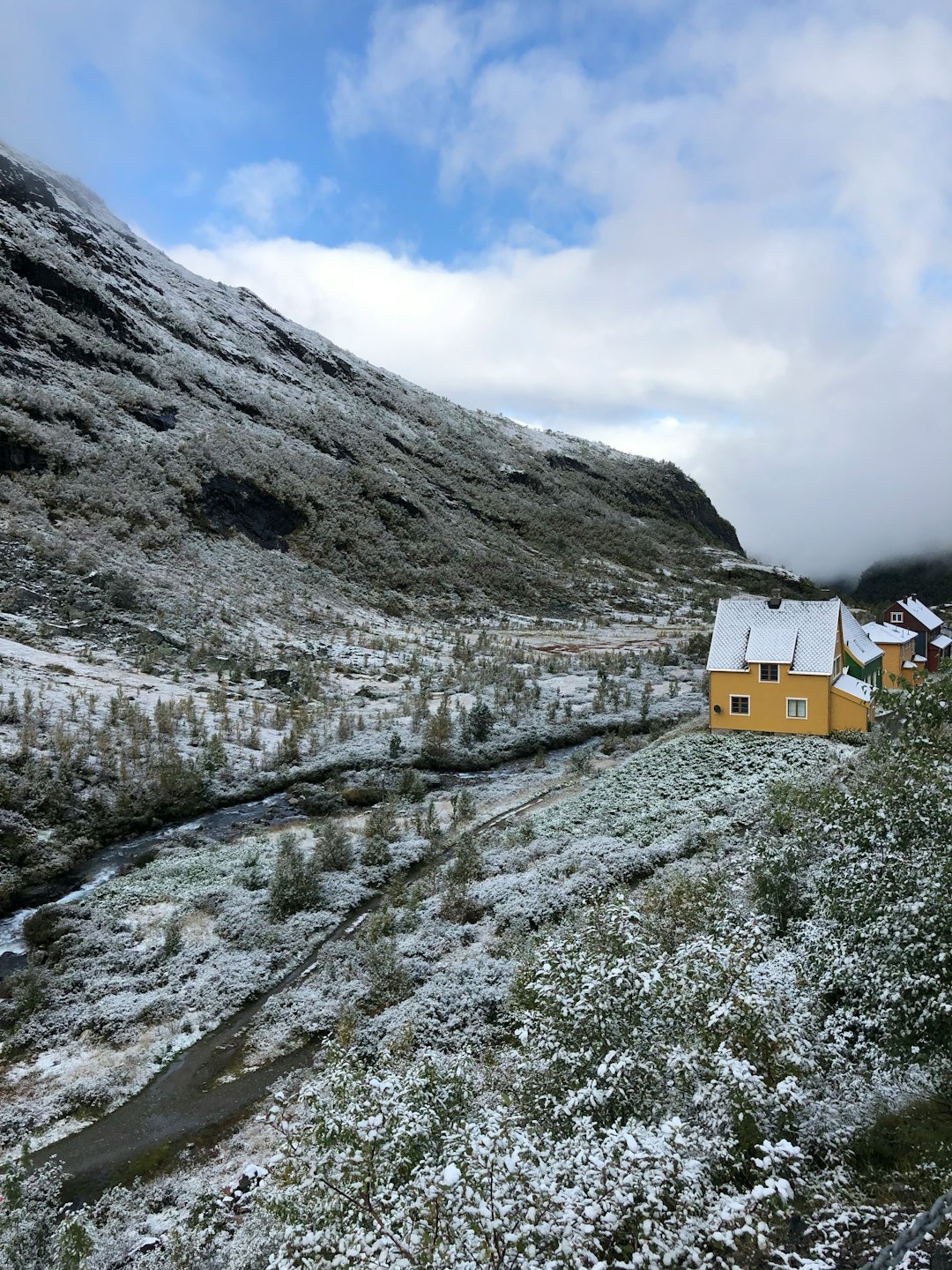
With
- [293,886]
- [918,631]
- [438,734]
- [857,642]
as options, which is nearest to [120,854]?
[293,886]

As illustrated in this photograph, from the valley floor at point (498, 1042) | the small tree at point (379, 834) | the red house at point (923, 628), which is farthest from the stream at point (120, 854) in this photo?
the red house at point (923, 628)

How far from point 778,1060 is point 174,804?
66.5 feet

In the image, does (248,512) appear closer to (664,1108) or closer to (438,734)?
(438,734)

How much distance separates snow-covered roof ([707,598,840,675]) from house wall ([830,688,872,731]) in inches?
48.5

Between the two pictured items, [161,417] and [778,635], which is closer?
[778,635]

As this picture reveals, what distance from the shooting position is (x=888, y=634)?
34.2 meters

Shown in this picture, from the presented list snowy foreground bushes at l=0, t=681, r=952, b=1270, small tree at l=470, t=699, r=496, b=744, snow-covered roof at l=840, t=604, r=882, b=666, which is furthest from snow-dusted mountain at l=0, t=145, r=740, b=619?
snowy foreground bushes at l=0, t=681, r=952, b=1270

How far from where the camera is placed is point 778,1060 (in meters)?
6.57

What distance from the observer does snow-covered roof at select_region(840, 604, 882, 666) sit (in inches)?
1123

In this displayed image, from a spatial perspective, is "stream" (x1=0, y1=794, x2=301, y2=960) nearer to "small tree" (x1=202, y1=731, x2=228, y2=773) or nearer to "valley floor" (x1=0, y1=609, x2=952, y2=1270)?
"valley floor" (x1=0, y1=609, x2=952, y2=1270)

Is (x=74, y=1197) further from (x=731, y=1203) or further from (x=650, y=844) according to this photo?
(x=650, y=844)

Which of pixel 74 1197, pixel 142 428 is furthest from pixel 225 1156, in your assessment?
pixel 142 428

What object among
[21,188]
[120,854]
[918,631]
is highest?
[21,188]

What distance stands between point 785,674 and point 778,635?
5.21ft
